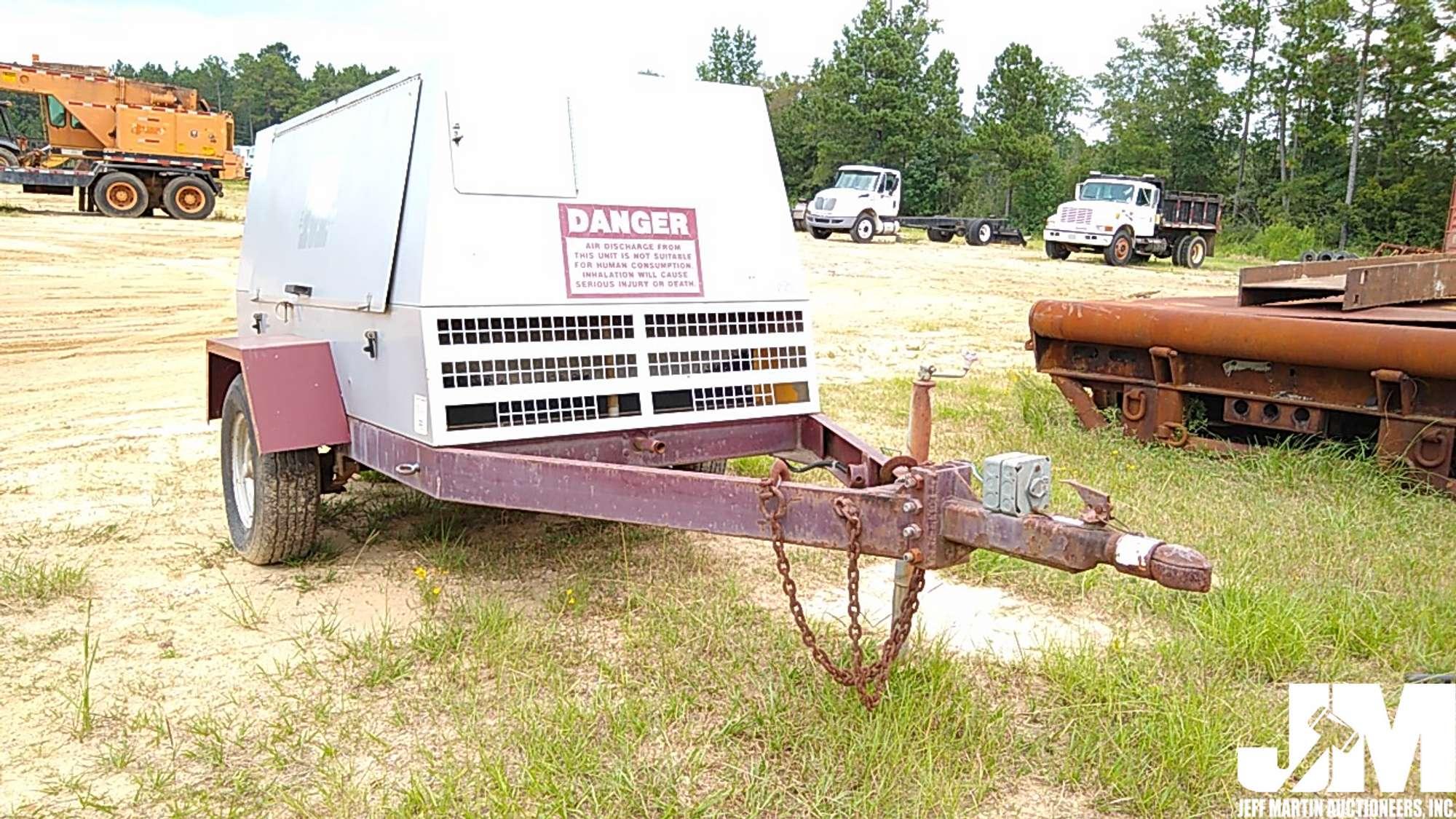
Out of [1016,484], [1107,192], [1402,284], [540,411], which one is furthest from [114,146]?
[1016,484]

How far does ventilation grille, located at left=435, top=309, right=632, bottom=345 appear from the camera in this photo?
3.89 m

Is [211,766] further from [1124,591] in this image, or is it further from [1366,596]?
[1366,596]

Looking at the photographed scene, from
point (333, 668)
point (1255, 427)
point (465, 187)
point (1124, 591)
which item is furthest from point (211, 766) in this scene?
point (1255, 427)

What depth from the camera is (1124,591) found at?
450 centimetres

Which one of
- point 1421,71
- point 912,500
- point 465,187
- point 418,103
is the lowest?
point 912,500

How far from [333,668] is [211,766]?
0.69 m

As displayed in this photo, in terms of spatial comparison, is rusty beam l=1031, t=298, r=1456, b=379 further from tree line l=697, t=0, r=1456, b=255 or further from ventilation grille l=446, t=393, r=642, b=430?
tree line l=697, t=0, r=1456, b=255

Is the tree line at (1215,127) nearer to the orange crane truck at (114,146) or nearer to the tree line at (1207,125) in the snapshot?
the tree line at (1207,125)

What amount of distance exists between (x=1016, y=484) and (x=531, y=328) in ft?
6.31

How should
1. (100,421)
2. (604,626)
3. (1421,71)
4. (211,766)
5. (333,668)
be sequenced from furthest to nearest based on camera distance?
(1421,71)
(100,421)
(604,626)
(333,668)
(211,766)

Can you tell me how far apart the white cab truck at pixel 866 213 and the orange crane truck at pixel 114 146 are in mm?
15695

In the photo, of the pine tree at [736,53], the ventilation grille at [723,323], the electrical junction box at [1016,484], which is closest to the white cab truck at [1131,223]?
the ventilation grille at [723,323]

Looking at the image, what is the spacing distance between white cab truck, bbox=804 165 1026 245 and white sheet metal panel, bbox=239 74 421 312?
2748 centimetres

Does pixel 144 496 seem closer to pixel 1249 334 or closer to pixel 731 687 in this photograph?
pixel 731 687
